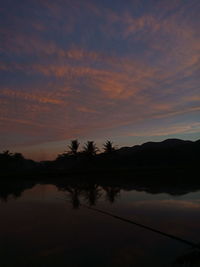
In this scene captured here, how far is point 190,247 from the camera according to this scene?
607cm

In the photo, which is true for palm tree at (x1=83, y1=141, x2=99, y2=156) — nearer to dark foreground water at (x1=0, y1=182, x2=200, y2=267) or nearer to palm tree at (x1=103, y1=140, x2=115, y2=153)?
palm tree at (x1=103, y1=140, x2=115, y2=153)

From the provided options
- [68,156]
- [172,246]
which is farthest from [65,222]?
[68,156]

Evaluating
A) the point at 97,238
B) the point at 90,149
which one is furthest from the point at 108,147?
the point at 97,238

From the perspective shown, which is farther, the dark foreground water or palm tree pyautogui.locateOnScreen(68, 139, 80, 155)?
palm tree pyautogui.locateOnScreen(68, 139, 80, 155)

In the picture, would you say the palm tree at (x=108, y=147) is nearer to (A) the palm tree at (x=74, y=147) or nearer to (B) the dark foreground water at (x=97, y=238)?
(A) the palm tree at (x=74, y=147)

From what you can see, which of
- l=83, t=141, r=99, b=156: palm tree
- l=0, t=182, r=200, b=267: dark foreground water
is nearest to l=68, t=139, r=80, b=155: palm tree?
l=83, t=141, r=99, b=156: palm tree

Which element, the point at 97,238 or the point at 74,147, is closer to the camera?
the point at 97,238

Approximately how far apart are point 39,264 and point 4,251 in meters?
1.56

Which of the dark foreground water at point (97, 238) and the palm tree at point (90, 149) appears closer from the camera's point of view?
the dark foreground water at point (97, 238)

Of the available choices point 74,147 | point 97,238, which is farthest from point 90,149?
point 97,238

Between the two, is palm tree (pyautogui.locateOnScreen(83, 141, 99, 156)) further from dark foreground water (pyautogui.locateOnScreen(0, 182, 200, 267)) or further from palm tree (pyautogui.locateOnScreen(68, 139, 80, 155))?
dark foreground water (pyautogui.locateOnScreen(0, 182, 200, 267))

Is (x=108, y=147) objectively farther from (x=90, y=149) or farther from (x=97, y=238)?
(x=97, y=238)

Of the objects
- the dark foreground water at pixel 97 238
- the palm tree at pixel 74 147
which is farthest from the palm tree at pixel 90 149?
the dark foreground water at pixel 97 238

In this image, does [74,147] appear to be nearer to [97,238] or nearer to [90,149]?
[90,149]
